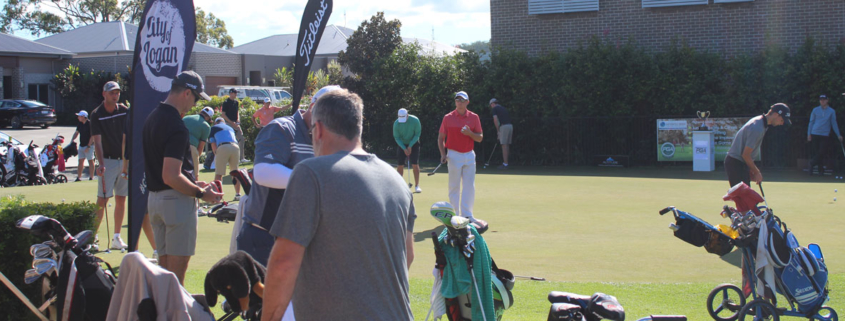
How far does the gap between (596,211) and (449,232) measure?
7.45 m

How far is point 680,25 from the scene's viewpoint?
22.1 meters

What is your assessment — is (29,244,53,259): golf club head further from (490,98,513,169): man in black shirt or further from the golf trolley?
(490,98,513,169): man in black shirt

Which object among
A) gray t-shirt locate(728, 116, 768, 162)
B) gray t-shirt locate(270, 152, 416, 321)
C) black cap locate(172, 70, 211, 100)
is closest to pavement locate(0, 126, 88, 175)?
black cap locate(172, 70, 211, 100)

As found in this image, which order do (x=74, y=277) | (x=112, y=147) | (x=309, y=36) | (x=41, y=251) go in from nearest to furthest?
1. (x=74, y=277)
2. (x=41, y=251)
3. (x=309, y=36)
4. (x=112, y=147)

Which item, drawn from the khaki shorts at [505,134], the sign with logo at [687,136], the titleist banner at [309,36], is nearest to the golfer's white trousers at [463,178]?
the titleist banner at [309,36]

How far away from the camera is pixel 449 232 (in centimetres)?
492

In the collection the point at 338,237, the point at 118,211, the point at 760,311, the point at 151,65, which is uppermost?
the point at 151,65

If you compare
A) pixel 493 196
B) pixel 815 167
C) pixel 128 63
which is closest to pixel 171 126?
pixel 493 196

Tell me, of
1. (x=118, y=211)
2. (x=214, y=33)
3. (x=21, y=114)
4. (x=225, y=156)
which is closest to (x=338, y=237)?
(x=118, y=211)

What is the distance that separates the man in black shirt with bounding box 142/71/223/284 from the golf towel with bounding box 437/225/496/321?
1.83m

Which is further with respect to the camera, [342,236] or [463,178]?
[463,178]

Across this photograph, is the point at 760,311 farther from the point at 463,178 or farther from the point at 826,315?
the point at 463,178

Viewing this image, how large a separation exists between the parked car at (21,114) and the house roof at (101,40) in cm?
992

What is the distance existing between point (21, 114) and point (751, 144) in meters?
38.6
